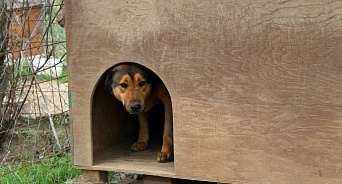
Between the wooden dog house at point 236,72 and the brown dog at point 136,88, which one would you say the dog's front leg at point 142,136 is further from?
the wooden dog house at point 236,72

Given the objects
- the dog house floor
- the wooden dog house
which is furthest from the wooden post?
the wooden dog house

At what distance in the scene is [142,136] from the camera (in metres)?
4.08

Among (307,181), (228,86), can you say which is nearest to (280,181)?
(307,181)

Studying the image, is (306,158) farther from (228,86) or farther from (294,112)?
(228,86)

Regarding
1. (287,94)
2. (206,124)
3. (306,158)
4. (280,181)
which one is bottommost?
(280,181)

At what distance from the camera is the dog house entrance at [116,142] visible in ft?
11.1

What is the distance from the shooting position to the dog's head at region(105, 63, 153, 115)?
3379mm

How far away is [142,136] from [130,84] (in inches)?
31.7

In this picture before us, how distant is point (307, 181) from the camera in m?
2.76

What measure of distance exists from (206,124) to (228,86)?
0.34m

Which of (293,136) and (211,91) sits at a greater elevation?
(211,91)

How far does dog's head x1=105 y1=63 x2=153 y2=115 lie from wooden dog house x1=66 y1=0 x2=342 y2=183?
0.30 metres

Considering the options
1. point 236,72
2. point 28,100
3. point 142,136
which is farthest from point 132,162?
point 28,100

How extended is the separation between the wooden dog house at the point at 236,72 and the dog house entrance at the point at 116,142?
0.46 feet
